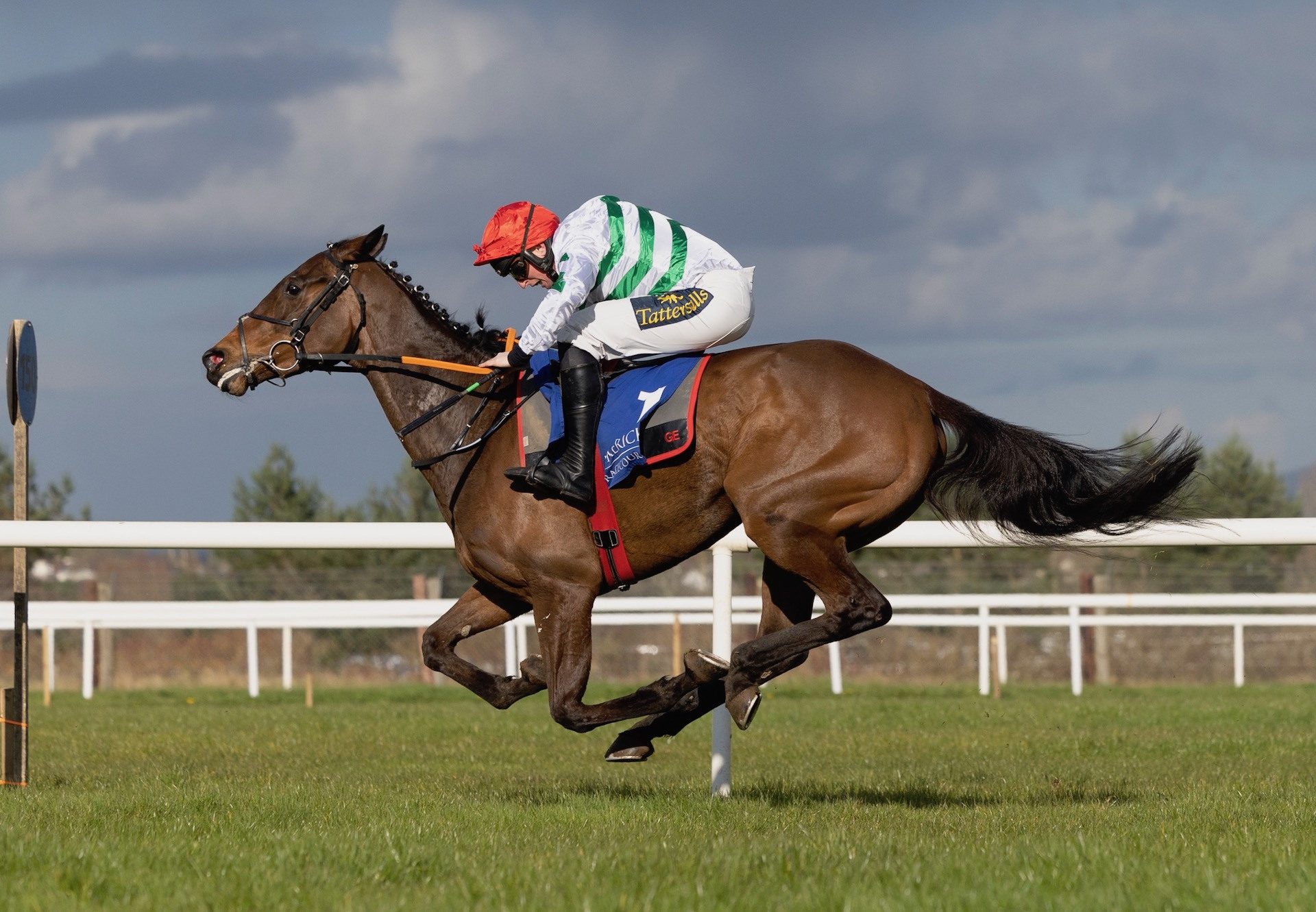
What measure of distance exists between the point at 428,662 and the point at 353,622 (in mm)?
9399

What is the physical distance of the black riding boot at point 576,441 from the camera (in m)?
5.51

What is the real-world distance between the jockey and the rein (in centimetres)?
25

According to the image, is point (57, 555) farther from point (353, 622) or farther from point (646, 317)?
point (646, 317)

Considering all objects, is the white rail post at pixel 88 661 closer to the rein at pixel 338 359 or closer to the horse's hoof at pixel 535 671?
the rein at pixel 338 359

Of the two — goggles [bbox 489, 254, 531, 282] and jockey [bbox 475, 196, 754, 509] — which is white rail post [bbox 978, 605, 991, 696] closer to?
jockey [bbox 475, 196, 754, 509]

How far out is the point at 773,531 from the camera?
5.43 meters

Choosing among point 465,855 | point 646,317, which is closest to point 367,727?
point 646,317

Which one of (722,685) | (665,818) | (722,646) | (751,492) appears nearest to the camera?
(665,818)

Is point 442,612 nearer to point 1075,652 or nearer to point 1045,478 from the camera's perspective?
point 1075,652

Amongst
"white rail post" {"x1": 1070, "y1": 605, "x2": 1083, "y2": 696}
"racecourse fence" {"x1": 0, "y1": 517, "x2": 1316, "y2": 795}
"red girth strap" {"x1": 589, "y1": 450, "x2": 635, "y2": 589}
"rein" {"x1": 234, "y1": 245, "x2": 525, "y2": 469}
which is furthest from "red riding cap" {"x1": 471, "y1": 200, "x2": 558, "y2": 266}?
"white rail post" {"x1": 1070, "y1": 605, "x2": 1083, "y2": 696}

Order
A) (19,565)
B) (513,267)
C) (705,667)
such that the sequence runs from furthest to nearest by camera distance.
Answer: (19,565)
(513,267)
(705,667)

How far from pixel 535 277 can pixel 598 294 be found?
29 centimetres

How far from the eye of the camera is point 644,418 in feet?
18.2

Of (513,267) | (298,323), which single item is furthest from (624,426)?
(298,323)
